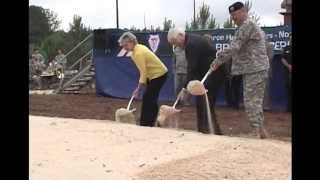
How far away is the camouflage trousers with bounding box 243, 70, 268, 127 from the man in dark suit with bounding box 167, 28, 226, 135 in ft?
2.65

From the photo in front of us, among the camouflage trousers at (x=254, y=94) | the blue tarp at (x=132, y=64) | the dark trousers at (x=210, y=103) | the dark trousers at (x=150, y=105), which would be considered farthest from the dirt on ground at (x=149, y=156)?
the blue tarp at (x=132, y=64)

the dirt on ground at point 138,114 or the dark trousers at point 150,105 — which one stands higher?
the dark trousers at point 150,105

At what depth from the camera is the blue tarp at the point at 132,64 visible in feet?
39.2

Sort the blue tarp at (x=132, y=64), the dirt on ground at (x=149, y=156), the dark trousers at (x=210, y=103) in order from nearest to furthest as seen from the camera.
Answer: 1. the dirt on ground at (x=149, y=156)
2. the dark trousers at (x=210, y=103)
3. the blue tarp at (x=132, y=64)

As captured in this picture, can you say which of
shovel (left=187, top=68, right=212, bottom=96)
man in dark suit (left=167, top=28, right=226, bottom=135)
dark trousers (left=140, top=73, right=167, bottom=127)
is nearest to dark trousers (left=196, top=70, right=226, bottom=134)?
man in dark suit (left=167, top=28, right=226, bottom=135)

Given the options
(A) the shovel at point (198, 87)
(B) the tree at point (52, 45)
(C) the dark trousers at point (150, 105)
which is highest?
(B) the tree at point (52, 45)

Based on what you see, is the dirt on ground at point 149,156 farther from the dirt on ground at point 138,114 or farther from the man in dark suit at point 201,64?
the dirt on ground at point 138,114

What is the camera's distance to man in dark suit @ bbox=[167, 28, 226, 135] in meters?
7.95

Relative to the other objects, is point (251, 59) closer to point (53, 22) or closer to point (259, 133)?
point (259, 133)

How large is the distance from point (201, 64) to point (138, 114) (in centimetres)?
360

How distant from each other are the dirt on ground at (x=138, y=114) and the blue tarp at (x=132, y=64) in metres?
0.37

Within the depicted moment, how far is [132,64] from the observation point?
1481cm

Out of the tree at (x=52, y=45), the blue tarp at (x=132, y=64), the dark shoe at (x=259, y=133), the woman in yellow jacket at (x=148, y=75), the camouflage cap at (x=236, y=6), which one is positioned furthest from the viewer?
the tree at (x=52, y=45)

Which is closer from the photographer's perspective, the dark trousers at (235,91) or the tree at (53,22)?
the dark trousers at (235,91)
